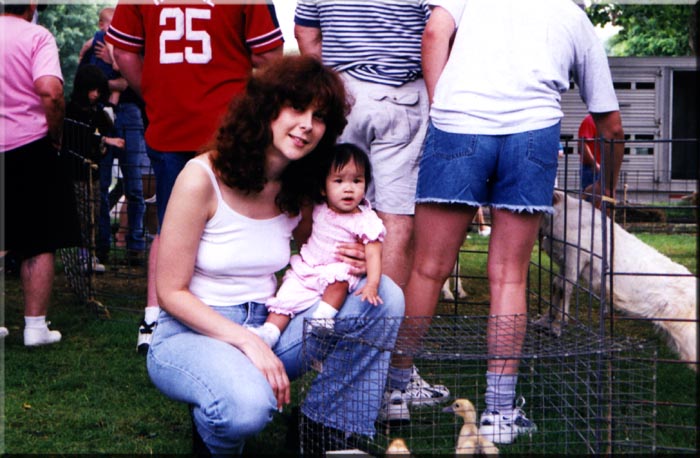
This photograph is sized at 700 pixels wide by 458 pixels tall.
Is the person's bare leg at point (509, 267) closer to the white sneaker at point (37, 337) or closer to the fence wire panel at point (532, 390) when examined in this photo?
the fence wire panel at point (532, 390)

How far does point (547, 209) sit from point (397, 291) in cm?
59

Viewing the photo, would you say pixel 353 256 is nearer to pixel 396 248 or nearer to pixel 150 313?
pixel 396 248

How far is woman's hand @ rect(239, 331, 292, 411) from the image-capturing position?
2559 mm

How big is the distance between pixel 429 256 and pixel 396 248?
399mm

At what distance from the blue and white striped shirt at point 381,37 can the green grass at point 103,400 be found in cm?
136

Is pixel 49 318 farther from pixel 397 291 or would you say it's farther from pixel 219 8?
pixel 397 291

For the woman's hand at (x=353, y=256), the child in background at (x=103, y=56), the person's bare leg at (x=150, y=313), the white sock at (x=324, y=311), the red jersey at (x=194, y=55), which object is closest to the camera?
the white sock at (x=324, y=311)

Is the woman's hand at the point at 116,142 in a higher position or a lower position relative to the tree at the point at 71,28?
lower

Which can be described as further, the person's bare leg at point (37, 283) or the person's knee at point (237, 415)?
the person's bare leg at point (37, 283)

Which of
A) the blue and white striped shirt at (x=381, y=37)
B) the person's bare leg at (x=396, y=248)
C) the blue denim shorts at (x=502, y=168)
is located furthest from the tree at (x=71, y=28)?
the blue denim shorts at (x=502, y=168)

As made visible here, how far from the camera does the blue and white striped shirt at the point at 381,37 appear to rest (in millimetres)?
3588

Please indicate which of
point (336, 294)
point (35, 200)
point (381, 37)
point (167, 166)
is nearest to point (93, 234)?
point (35, 200)

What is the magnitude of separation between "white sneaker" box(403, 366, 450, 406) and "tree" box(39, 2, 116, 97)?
28.9m

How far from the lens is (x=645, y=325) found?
5285 mm
